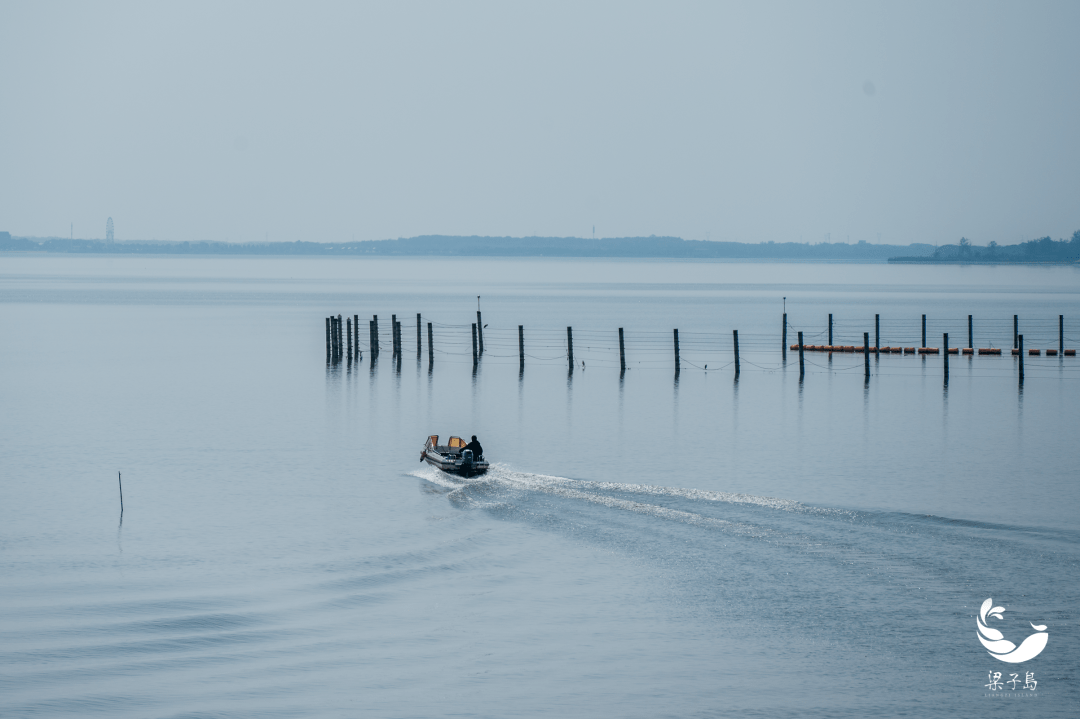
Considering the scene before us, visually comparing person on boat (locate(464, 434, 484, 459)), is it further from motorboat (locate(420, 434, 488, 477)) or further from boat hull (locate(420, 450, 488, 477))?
boat hull (locate(420, 450, 488, 477))

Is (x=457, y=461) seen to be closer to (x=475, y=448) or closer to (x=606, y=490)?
(x=475, y=448)

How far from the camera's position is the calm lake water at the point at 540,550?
16.0 meters

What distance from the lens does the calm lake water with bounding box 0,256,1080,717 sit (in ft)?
52.6

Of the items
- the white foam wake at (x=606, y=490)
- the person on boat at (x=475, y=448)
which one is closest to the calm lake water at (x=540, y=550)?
the white foam wake at (x=606, y=490)

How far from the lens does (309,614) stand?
18656mm

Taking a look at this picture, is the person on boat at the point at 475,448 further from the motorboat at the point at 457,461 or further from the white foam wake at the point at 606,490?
the white foam wake at the point at 606,490

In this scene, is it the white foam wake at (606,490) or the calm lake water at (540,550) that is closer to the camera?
the calm lake water at (540,550)

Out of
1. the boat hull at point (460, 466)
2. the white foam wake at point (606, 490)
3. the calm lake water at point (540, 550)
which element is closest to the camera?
the calm lake water at point (540, 550)

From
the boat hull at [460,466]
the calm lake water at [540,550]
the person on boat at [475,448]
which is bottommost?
the calm lake water at [540,550]

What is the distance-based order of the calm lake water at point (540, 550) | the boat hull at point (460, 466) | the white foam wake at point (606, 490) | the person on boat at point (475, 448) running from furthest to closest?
the person on boat at point (475, 448) → the boat hull at point (460, 466) → the white foam wake at point (606, 490) → the calm lake water at point (540, 550)

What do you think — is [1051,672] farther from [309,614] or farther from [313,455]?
[313,455]

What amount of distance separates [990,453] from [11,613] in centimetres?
2887

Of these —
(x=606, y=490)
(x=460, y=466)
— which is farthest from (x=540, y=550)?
(x=460, y=466)

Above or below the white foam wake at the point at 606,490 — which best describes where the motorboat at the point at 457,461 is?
above
